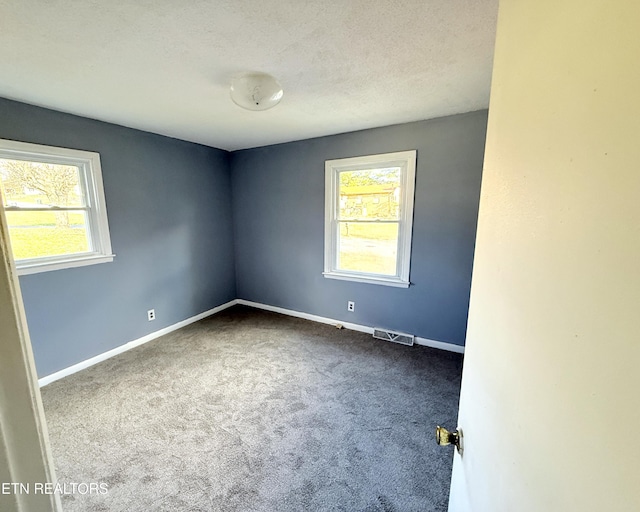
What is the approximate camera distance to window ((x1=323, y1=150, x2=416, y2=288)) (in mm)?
2840

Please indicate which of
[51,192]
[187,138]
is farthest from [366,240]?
[51,192]

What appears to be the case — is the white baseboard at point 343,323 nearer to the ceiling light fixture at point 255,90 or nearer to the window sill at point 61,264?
the window sill at point 61,264

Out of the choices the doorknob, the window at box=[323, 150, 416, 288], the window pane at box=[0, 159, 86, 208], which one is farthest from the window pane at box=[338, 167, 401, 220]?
the window pane at box=[0, 159, 86, 208]

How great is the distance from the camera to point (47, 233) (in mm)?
2324

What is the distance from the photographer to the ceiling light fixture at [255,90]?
1669 millimetres

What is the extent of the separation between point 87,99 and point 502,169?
2.78 m

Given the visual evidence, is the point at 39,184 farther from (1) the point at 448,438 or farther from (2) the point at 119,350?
(1) the point at 448,438

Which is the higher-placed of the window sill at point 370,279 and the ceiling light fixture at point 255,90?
the ceiling light fixture at point 255,90

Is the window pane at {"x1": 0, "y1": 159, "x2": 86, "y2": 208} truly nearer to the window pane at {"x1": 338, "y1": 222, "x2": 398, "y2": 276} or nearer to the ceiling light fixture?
the ceiling light fixture

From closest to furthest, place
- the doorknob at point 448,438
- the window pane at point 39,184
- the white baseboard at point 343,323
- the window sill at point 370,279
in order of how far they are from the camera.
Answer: the doorknob at point 448,438 < the window pane at point 39,184 < the white baseboard at point 343,323 < the window sill at point 370,279

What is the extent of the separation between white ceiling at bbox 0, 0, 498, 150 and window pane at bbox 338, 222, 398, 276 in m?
1.19

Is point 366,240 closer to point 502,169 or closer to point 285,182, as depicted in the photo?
point 285,182

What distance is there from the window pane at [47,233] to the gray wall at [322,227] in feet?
5.95

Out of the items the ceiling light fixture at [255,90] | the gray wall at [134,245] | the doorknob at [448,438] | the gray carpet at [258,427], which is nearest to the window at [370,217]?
the gray carpet at [258,427]
